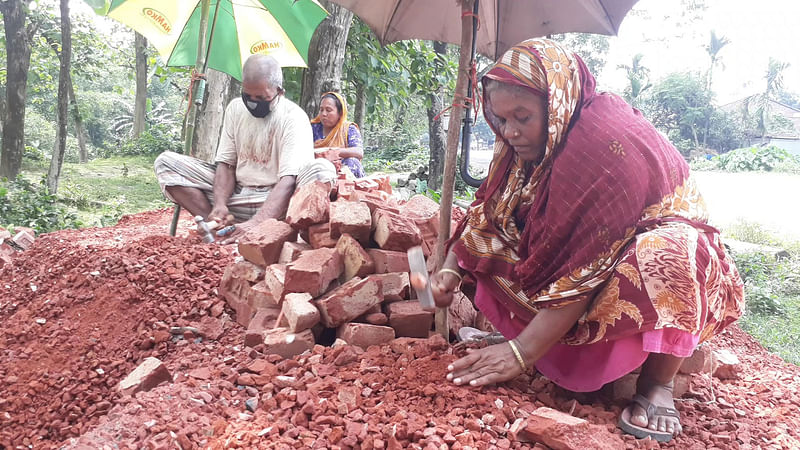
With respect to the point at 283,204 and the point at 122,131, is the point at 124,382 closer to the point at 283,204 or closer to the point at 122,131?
the point at 283,204

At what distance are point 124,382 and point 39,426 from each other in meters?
0.44

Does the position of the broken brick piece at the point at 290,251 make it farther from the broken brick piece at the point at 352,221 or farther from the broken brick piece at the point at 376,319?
the broken brick piece at the point at 376,319

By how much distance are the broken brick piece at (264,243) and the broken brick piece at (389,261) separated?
0.56 m

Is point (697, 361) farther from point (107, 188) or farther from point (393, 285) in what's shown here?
point (107, 188)

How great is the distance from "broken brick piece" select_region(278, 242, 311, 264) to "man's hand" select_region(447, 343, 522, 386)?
1115 millimetres

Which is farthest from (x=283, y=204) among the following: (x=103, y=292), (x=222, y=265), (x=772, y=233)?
(x=772, y=233)

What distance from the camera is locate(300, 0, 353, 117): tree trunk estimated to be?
18.9ft

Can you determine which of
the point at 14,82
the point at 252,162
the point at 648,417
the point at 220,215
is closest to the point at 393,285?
the point at 648,417

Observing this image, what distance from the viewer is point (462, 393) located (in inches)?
70.5

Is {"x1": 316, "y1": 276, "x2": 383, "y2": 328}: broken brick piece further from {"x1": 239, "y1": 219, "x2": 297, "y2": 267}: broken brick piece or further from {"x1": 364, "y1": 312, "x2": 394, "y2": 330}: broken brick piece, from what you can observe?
{"x1": 239, "y1": 219, "x2": 297, "y2": 267}: broken brick piece

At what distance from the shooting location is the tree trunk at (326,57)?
576 centimetres

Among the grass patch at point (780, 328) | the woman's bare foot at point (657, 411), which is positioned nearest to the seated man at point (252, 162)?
the woman's bare foot at point (657, 411)

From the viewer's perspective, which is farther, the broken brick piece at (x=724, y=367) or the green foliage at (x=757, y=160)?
the green foliage at (x=757, y=160)

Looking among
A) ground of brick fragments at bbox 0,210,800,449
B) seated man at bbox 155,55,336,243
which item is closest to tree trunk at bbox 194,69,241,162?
seated man at bbox 155,55,336,243
